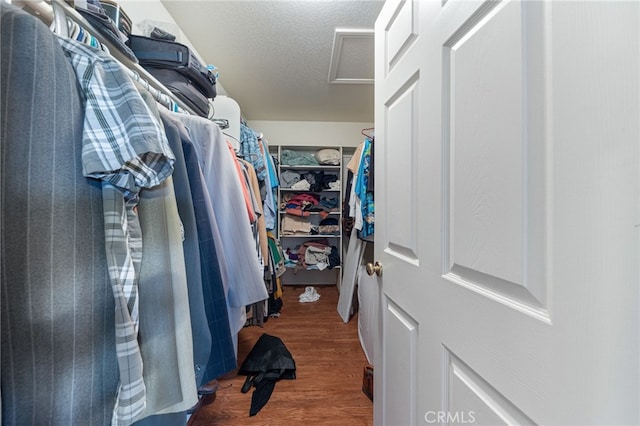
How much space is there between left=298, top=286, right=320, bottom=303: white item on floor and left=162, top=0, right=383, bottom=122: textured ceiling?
2122mm

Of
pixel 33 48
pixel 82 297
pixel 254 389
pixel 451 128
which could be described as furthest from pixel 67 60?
pixel 254 389

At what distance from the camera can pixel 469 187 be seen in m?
0.48

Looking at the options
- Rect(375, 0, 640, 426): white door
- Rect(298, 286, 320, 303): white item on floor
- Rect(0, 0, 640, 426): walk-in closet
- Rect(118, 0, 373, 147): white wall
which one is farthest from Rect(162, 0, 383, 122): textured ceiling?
Rect(298, 286, 320, 303): white item on floor

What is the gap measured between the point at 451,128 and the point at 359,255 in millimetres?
1673

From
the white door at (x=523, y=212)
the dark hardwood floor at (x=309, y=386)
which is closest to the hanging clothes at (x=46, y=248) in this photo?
the white door at (x=523, y=212)

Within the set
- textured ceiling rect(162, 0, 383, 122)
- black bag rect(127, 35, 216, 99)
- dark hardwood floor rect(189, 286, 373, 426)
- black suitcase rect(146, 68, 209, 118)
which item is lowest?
dark hardwood floor rect(189, 286, 373, 426)

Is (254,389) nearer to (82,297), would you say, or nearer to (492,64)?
(82,297)

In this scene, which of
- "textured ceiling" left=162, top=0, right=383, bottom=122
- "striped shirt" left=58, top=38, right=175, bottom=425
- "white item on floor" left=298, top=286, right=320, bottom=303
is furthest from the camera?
"white item on floor" left=298, top=286, right=320, bottom=303

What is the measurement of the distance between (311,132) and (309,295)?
201 cm

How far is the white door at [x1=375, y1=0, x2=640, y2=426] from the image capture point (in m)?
0.26

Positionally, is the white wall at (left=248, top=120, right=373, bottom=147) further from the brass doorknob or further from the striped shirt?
the striped shirt

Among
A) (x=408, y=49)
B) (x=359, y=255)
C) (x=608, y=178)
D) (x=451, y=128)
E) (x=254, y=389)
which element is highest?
(x=408, y=49)

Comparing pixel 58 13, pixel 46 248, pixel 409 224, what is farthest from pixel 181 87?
pixel 409 224

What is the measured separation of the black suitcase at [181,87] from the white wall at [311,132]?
1863mm
